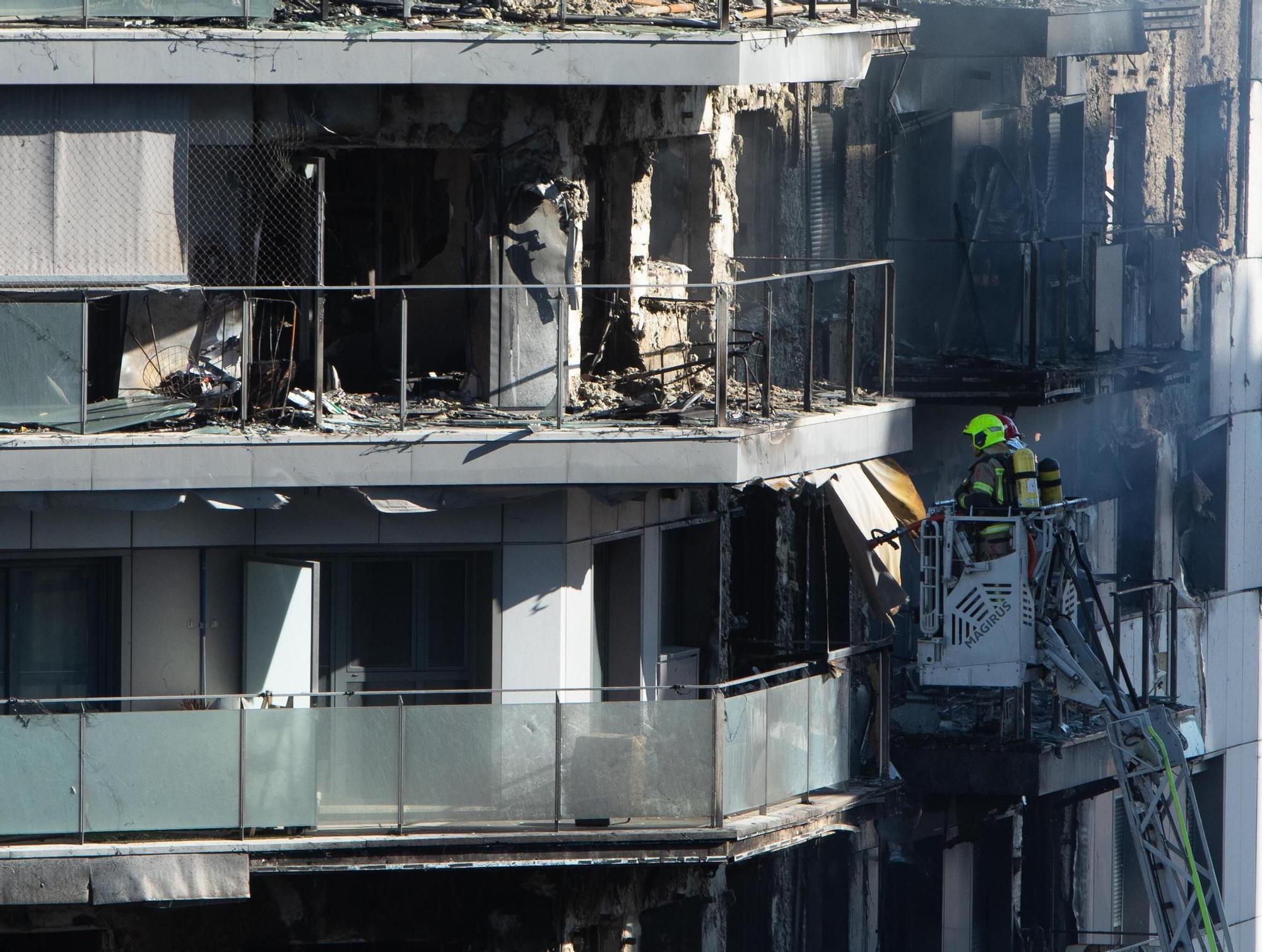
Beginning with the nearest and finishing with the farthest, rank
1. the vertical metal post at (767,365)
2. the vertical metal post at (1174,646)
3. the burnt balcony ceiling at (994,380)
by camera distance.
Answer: the vertical metal post at (767,365) → the burnt balcony ceiling at (994,380) → the vertical metal post at (1174,646)

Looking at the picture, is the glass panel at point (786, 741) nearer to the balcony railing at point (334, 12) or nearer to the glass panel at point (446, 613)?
the glass panel at point (446, 613)

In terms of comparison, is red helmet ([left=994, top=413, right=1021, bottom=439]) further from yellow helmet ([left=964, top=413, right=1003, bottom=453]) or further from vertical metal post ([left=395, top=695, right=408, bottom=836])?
vertical metal post ([left=395, top=695, right=408, bottom=836])

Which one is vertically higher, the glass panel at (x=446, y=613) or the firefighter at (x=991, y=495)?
the firefighter at (x=991, y=495)

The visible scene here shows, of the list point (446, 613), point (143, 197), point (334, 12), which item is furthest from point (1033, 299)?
point (143, 197)

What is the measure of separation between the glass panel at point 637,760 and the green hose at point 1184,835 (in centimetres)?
456

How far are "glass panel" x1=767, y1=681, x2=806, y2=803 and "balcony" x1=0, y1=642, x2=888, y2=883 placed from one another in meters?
0.20

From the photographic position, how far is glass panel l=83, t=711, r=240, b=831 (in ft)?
67.2

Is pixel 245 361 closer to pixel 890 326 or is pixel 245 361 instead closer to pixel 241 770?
pixel 241 770

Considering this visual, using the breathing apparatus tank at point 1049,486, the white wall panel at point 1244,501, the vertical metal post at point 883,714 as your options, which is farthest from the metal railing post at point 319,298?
the white wall panel at point 1244,501

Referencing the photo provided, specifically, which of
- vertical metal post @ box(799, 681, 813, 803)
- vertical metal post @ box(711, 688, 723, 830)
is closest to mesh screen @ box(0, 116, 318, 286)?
vertical metal post @ box(711, 688, 723, 830)

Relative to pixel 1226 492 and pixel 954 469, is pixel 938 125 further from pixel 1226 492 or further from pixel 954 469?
pixel 1226 492

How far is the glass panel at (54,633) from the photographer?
21.2m

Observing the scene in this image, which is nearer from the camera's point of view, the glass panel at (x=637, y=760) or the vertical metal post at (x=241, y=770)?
the vertical metal post at (x=241, y=770)

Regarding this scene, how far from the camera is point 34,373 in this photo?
20.4m
